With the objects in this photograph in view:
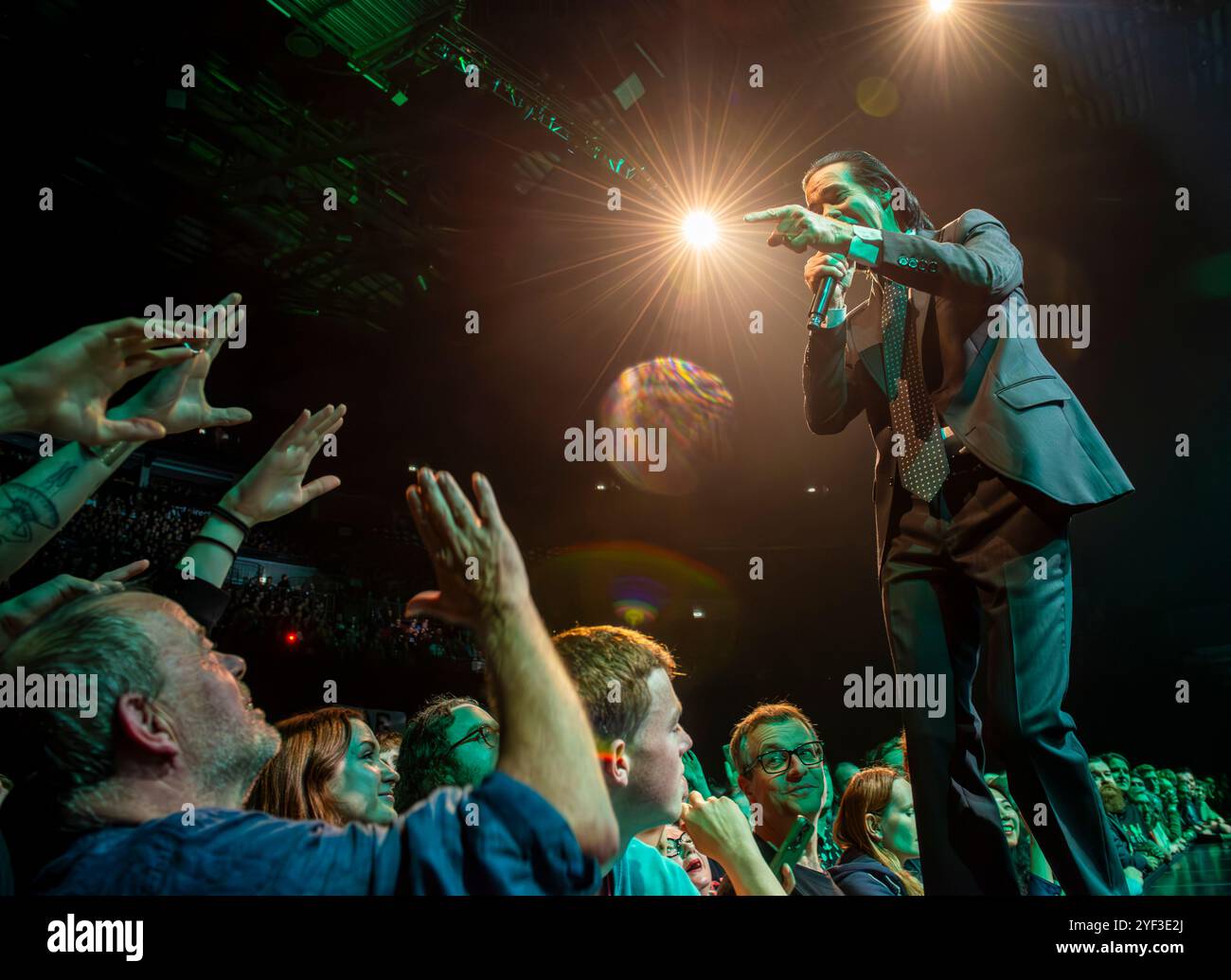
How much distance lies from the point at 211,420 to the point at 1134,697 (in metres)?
6.36

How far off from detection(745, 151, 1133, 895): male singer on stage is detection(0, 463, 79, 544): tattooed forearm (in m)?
1.63

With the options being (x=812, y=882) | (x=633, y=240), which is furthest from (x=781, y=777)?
(x=633, y=240)

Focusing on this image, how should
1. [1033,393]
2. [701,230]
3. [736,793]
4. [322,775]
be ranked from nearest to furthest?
[1033,393], [322,775], [736,793], [701,230]

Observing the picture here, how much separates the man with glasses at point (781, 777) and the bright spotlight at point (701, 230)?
2.74 m

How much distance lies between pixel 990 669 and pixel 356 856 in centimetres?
131

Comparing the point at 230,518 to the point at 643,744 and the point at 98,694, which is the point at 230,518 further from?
the point at 643,744

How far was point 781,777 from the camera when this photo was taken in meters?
2.28

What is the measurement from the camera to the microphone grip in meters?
2.07

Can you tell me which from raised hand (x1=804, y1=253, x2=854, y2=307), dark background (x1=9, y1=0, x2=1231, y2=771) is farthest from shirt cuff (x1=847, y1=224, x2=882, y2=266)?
dark background (x1=9, y1=0, x2=1231, y2=771)

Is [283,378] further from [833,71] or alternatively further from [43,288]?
[833,71]

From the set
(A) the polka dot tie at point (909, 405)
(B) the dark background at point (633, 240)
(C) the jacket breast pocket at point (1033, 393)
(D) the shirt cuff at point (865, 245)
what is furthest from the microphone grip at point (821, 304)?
(B) the dark background at point (633, 240)

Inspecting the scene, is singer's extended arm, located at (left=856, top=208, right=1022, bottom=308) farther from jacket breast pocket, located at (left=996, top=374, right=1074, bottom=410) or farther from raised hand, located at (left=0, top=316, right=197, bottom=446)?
raised hand, located at (left=0, top=316, right=197, bottom=446)

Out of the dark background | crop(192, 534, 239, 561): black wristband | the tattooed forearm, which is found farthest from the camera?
the dark background
